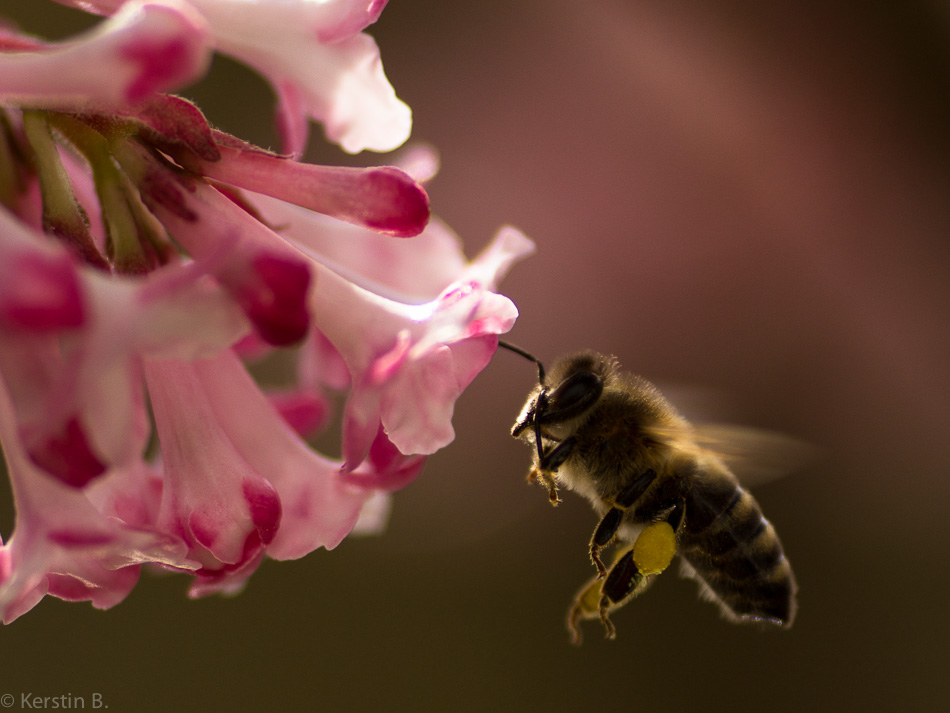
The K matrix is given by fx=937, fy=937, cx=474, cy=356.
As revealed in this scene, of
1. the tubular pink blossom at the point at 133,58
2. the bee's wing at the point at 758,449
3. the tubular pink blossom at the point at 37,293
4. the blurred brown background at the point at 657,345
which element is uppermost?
the tubular pink blossom at the point at 133,58

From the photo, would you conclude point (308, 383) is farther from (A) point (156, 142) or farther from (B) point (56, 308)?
(B) point (56, 308)

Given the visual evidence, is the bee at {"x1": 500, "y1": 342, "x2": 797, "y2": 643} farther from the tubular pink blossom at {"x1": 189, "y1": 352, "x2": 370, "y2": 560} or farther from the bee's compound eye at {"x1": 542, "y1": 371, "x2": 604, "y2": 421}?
the tubular pink blossom at {"x1": 189, "y1": 352, "x2": 370, "y2": 560}

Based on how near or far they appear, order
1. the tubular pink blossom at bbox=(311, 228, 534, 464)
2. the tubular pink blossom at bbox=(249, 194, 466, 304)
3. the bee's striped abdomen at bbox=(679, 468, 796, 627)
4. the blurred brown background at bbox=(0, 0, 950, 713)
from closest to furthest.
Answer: the tubular pink blossom at bbox=(311, 228, 534, 464)
the tubular pink blossom at bbox=(249, 194, 466, 304)
the bee's striped abdomen at bbox=(679, 468, 796, 627)
the blurred brown background at bbox=(0, 0, 950, 713)

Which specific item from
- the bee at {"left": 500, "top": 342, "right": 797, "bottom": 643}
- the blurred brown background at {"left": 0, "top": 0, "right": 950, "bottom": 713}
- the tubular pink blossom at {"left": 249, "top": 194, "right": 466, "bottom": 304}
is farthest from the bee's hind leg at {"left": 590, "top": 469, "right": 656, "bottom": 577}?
the blurred brown background at {"left": 0, "top": 0, "right": 950, "bottom": 713}

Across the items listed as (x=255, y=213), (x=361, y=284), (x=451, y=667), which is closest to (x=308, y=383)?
(x=361, y=284)

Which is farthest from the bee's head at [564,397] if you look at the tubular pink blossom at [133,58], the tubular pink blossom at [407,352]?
the tubular pink blossom at [133,58]

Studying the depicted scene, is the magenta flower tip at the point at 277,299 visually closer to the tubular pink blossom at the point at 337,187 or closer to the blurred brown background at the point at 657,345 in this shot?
the tubular pink blossom at the point at 337,187

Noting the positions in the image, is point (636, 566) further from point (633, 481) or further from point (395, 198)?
point (395, 198)
